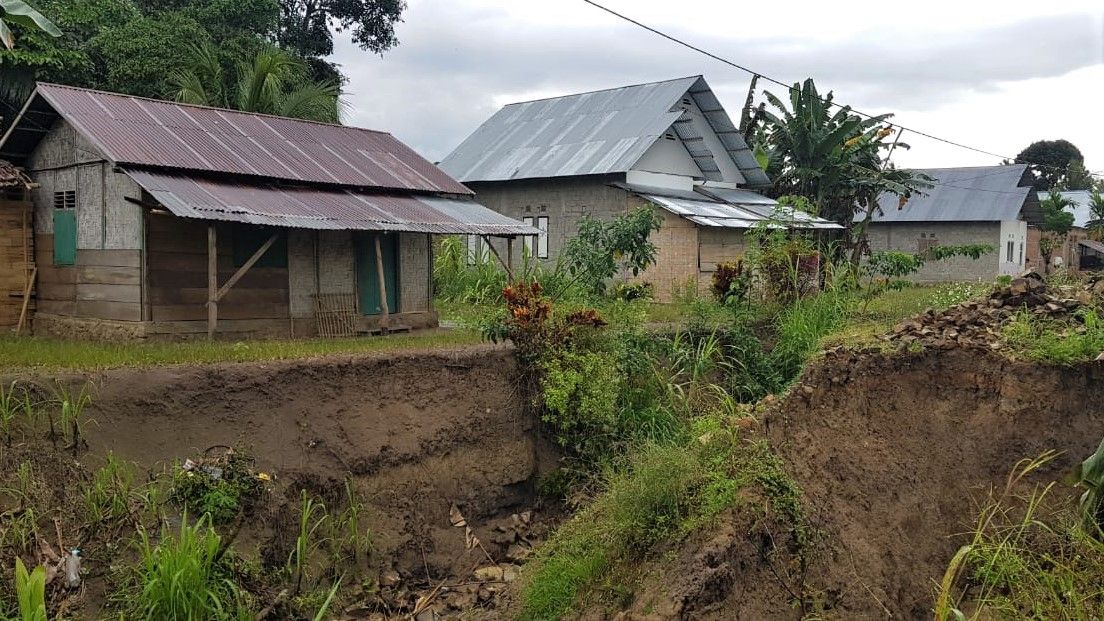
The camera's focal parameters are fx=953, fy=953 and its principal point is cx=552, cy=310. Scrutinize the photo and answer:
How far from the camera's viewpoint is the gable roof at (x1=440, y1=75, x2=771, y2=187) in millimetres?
23375

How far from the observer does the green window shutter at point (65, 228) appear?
14664mm

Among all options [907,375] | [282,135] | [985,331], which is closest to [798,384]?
[907,375]

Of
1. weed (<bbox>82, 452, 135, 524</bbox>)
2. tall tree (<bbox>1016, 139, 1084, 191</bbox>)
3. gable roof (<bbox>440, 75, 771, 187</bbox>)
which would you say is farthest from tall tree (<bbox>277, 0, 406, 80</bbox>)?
tall tree (<bbox>1016, 139, 1084, 191</bbox>)

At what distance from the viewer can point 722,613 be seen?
789 centimetres

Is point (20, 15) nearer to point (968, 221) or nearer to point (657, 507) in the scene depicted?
point (657, 507)

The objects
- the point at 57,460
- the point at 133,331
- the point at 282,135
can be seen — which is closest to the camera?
the point at 57,460

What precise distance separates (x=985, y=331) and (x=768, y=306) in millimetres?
5524

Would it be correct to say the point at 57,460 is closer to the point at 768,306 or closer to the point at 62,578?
the point at 62,578

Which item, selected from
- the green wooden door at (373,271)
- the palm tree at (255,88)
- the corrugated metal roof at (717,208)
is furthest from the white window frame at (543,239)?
the green wooden door at (373,271)

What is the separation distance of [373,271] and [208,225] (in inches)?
143

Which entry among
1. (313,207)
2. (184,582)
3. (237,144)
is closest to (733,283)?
(313,207)

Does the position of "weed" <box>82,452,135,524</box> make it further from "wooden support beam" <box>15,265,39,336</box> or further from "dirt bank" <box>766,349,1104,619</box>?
"wooden support beam" <box>15,265,39,336</box>

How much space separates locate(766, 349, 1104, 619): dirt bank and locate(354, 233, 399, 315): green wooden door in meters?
8.36

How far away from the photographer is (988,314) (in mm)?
11469
